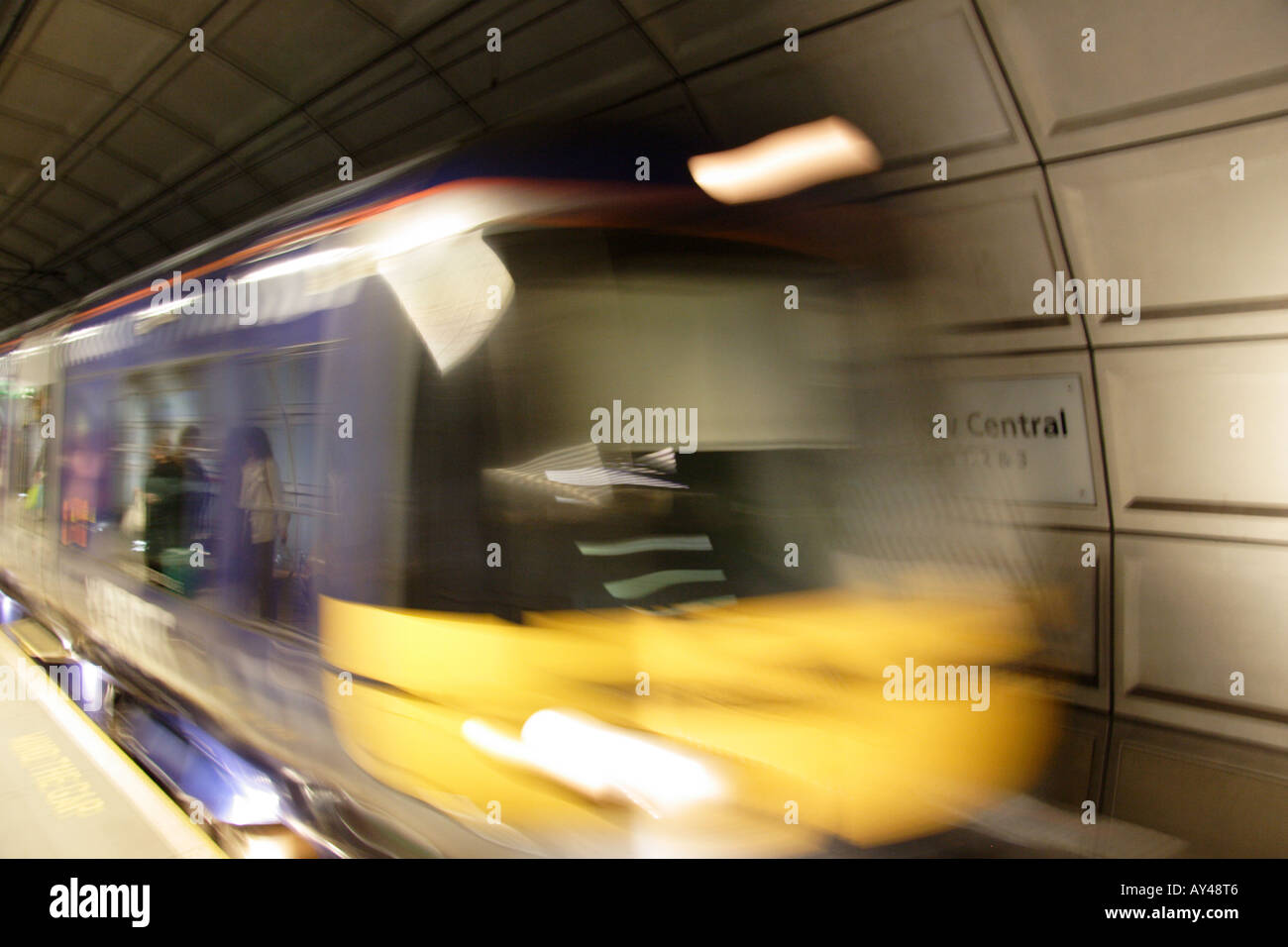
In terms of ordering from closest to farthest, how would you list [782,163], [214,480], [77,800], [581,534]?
[581,534], [782,163], [77,800], [214,480]

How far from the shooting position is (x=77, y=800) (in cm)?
287

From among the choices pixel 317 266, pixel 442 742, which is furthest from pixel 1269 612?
pixel 317 266

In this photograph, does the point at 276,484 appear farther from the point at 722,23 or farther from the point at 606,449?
the point at 722,23

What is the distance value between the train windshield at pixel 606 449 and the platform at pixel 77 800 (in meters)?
1.58

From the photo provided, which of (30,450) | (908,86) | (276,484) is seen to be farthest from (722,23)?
(30,450)

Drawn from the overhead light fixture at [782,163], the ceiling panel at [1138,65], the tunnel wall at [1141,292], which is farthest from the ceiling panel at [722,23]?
the overhead light fixture at [782,163]

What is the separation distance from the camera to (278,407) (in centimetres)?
273

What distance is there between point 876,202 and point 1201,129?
6.55 feet

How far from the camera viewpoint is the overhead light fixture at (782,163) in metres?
2.38

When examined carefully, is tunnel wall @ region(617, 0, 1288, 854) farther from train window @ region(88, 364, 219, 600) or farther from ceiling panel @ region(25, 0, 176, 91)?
ceiling panel @ region(25, 0, 176, 91)

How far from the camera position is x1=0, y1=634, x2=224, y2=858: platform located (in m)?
2.57

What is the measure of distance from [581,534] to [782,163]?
1.65 meters

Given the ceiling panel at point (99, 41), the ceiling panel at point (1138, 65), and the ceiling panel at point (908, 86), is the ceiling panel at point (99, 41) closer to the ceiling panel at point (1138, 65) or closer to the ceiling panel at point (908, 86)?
the ceiling panel at point (908, 86)
